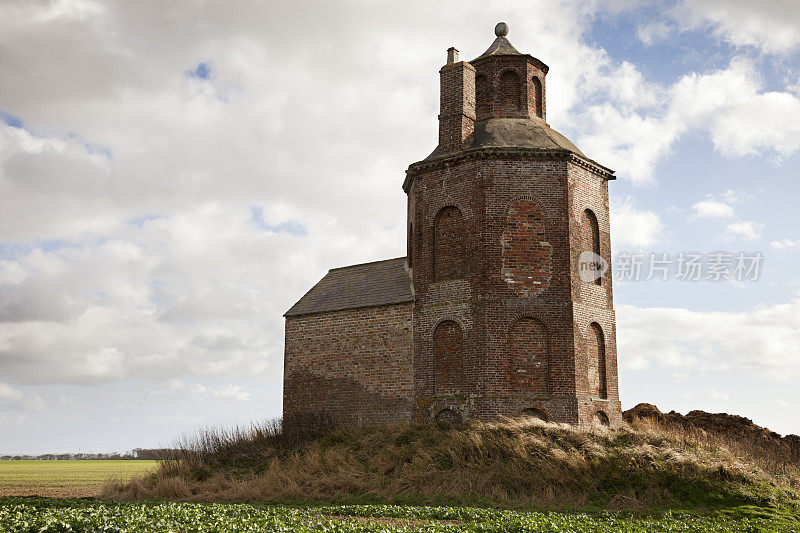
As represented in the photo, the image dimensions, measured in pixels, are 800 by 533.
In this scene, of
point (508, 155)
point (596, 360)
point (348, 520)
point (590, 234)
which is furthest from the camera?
point (590, 234)

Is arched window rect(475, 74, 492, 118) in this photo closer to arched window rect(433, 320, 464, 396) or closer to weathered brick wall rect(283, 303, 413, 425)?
weathered brick wall rect(283, 303, 413, 425)

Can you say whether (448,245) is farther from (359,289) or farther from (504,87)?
(504,87)

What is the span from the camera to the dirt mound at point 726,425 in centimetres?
2422

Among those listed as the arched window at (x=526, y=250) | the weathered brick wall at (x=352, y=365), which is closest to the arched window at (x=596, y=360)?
the arched window at (x=526, y=250)

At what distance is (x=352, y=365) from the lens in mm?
22703

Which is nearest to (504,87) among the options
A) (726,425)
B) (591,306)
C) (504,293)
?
(504,293)

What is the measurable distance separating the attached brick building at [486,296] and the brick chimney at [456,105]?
0.05 metres

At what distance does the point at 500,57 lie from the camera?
79.1 ft

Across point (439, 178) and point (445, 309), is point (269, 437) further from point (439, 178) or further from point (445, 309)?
point (439, 178)

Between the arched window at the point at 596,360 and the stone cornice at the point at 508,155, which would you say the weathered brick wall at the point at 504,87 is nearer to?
the stone cornice at the point at 508,155

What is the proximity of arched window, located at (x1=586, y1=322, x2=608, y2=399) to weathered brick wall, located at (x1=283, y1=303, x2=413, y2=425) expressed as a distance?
575 cm

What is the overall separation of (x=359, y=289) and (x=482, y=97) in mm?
8496

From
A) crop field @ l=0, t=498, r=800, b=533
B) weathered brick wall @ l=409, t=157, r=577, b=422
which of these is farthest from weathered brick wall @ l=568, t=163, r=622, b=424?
crop field @ l=0, t=498, r=800, b=533

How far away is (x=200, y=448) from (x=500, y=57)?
17.7 meters
